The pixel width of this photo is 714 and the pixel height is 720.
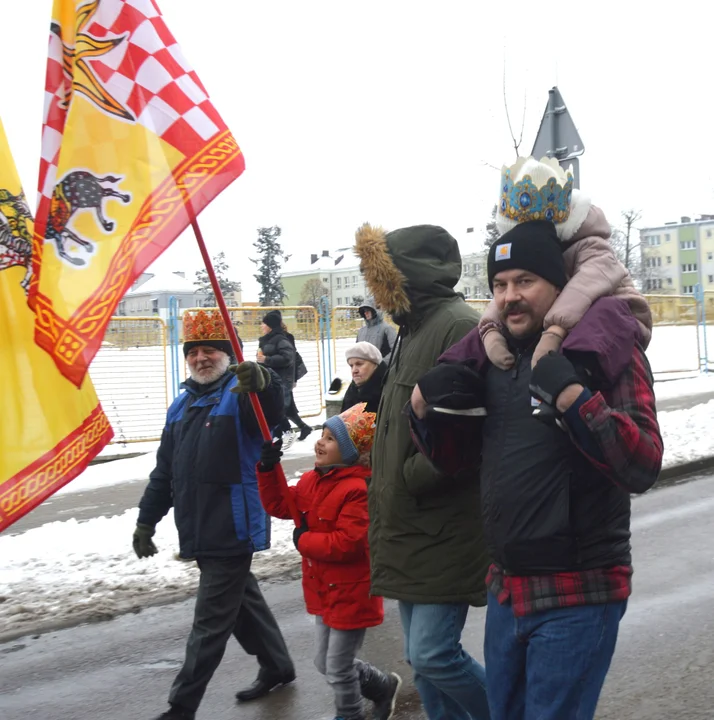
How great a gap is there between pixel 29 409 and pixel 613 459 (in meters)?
2.52

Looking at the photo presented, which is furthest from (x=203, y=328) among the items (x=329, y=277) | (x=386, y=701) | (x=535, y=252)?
(x=329, y=277)

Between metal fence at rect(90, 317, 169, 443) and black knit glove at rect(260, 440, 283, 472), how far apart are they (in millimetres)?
10440

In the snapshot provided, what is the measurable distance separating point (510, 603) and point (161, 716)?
2.30 m

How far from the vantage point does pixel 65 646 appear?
5.76 m

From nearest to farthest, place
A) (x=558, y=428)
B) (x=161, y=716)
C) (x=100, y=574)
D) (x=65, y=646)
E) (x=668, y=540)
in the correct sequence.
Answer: (x=558, y=428) → (x=161, y=716) → (x=65, y=646) → (x=100, y=574) → (x=668, y=540)

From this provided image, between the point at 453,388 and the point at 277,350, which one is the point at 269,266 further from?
the point at 453,388

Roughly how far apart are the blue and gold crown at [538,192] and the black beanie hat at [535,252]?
0.04 meters

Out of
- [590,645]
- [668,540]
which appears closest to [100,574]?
[668,540]

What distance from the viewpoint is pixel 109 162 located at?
3.59m

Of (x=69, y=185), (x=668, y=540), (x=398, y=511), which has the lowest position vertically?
(x=668, y=540)

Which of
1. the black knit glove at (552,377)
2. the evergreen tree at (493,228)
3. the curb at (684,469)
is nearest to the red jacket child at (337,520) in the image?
the evergreen tree at (493,228)

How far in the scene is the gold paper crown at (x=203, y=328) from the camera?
15.3 ft

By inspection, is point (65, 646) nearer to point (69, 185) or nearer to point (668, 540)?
point (69, 185)

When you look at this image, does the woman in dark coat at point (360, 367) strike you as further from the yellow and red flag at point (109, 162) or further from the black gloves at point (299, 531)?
the yellow and red flag at point (109, 162)
